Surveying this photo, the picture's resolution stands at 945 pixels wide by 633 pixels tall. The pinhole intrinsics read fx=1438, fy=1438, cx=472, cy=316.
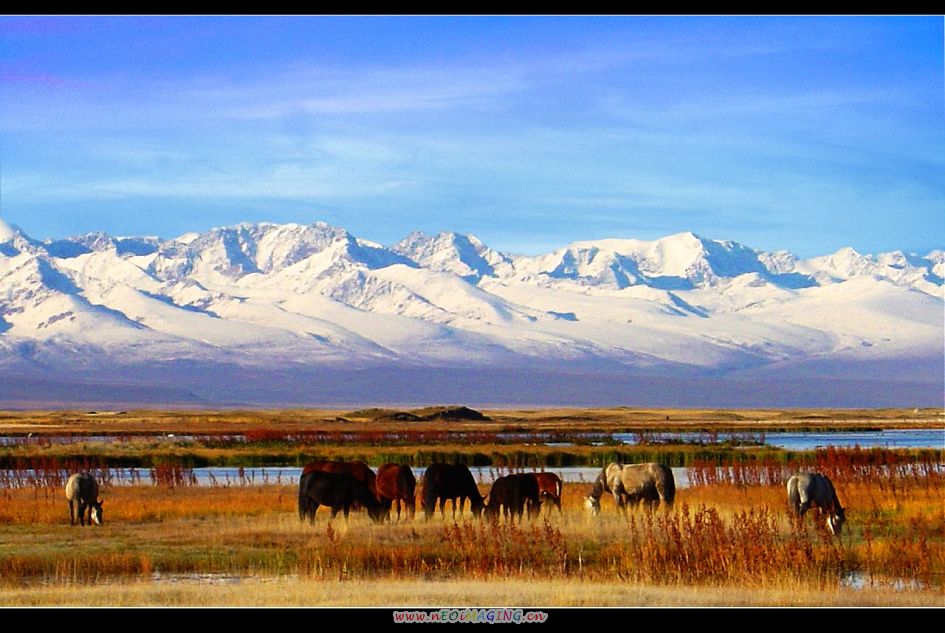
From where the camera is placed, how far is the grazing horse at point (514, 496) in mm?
30328

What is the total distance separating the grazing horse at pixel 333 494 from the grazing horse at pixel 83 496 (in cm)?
469

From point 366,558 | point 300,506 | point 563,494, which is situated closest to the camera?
point 366,558

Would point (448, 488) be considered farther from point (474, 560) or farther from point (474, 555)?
point (474, 560)

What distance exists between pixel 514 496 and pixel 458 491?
1.31 meters

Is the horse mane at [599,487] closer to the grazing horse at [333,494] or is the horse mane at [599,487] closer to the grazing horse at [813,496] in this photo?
the grazing horse at [813,496]

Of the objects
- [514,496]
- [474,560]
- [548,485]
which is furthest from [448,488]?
[474,560]

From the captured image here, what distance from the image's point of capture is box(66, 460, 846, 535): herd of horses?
96.1ft

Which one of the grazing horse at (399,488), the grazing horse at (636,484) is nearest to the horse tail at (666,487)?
the grazing horse at (636,484)

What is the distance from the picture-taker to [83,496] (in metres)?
31.1

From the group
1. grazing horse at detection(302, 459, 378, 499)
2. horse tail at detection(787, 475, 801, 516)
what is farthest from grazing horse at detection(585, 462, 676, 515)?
grazing horse at detection(302, 459, 378, 499)
